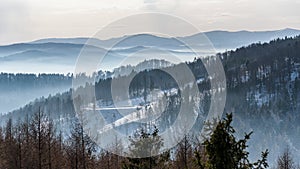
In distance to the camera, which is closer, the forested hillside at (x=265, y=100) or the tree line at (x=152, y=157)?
the tree line at (x=152, y=157)

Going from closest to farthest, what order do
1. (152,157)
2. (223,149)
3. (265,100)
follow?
(223,149), (152,157), (265,100)

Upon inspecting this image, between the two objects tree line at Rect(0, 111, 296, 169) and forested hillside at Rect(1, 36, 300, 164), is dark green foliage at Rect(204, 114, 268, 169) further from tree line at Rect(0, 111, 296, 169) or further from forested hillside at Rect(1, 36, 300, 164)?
forested hillside at Rect(1, 36, 300, 164)

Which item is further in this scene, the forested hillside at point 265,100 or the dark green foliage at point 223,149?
the forested hillside at point 265,100

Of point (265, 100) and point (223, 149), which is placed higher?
point (223, 149)

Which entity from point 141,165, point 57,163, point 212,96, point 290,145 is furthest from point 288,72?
point 141,165

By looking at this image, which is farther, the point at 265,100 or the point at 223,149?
the point at 265,100

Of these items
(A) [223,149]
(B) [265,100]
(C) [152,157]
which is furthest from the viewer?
(B) [265,100]

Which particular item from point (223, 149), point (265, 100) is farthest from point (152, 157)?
point (265, 100)

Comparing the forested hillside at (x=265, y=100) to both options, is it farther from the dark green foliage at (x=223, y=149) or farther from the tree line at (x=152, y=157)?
the dark green foliage at (x=223, y=149)

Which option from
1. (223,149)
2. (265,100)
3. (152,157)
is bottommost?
(265,100)

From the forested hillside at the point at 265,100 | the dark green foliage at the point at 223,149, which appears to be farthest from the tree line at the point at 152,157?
the forested hillside at the point at 265,100

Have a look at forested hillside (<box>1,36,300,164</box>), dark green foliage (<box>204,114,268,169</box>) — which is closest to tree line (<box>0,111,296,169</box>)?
dark green foliage (<box>204,114,268,169</box>)

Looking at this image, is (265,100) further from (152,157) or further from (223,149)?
(223,149)
